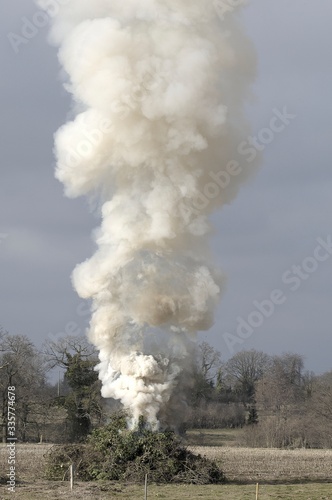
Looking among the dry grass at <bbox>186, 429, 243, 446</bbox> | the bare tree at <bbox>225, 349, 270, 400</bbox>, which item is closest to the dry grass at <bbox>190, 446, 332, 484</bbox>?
the dry grass at <bbox>186, 429, 243, 446</bbox>

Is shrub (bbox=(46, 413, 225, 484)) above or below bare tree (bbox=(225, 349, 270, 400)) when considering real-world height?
below

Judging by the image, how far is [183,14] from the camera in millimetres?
37688

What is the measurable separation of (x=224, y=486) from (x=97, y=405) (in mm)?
24892

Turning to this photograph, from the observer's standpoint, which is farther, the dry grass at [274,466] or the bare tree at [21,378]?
the bare tree at [21,378]

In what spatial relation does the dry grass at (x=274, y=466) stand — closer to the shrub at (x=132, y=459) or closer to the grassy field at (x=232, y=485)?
the grassy field at (x=232, y=485)

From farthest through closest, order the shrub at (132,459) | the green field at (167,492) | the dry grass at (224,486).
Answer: the shrub at (132,459) < the dry grass at (224,486) < the green field at (167,492)

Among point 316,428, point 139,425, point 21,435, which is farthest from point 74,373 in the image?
point 139,425

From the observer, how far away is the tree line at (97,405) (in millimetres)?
59562

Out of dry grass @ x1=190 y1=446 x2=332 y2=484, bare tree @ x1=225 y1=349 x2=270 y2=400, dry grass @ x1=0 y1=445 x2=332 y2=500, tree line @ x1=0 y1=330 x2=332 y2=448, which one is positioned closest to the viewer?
dry grass @ x1=0 y1=445 x2=332 y2=500

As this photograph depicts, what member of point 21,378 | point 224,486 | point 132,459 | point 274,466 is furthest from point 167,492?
point 21,378

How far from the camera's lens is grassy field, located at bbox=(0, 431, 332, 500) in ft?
97.2

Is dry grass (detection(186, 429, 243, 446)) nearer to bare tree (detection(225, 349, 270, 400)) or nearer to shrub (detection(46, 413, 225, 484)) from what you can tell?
bare tree (detection(225, 349, 270, 400))

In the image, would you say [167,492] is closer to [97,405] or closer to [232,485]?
[232,485]

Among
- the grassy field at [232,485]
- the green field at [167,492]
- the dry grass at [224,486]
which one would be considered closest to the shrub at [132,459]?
the grassy field at [232,485]
